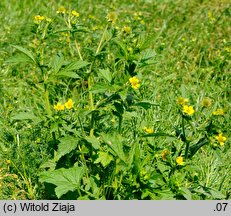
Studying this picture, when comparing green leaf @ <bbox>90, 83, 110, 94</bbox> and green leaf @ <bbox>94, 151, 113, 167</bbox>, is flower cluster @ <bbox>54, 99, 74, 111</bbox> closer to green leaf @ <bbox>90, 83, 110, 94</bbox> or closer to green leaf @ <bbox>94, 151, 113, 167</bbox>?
green leaf @ <bbox>90, 83, 110, 94</bbox>

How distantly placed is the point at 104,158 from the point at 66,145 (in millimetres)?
186

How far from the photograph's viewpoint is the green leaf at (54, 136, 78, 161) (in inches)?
90.6

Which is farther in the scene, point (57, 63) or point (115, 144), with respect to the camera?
point (57, 63)

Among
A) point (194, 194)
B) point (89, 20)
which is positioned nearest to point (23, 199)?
point (194, 194)

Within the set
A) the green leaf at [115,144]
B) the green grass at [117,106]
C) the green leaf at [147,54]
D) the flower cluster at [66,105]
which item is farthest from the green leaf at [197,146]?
the flower cluster at [66,105]

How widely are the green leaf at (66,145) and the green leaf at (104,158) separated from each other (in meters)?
0.13

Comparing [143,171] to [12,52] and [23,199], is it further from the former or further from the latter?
[12,52]

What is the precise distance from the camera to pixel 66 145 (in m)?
2.31

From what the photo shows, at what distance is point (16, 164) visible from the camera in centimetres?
298

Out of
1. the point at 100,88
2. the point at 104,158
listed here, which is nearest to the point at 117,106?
the point at 100,88

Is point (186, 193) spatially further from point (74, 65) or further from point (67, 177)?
point (74, 65)

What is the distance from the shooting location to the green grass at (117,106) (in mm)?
2348

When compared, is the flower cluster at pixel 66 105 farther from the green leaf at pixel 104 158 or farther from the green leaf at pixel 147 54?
the green leaf at pixel 147 54

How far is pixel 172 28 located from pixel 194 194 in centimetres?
236
